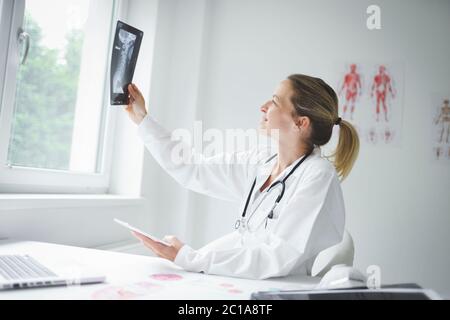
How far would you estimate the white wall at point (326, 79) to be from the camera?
213 cm

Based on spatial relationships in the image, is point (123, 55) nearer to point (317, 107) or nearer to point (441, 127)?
point (317, 107)

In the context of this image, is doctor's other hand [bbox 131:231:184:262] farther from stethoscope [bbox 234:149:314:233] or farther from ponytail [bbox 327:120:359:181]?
ponytail [bbox 327:120:359:181]

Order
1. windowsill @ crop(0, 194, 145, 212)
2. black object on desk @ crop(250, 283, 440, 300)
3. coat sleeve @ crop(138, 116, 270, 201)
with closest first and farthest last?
black object on desk @ crop(250, 283, 440, 300), windowsill @ crop(0, 194, 145, 212), coat sleeve @ crop(138, 116, 270, 201)

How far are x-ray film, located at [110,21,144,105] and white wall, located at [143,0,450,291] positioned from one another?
0.67 m

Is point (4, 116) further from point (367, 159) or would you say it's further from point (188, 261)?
point (367, 159)

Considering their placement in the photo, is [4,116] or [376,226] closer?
[4,116]

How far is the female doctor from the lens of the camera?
108cm


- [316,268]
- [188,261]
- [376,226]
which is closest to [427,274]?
[376,226]

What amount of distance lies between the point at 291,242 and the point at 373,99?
55.0 inches

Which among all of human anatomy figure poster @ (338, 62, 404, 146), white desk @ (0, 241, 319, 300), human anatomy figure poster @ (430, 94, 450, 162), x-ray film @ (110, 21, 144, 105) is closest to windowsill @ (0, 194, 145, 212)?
white desk @ (0, 241, 319, 300)

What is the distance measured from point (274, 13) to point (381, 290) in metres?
1.98

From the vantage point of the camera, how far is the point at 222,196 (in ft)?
5.72

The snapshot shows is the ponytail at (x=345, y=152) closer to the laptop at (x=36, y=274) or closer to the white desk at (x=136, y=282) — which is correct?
the white desk at (x=136, y=282)

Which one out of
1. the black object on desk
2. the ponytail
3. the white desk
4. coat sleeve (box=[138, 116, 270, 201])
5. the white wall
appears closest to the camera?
the black object on desk
